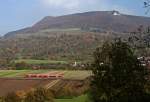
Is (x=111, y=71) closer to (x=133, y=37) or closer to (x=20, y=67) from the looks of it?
(x=133, y=37)

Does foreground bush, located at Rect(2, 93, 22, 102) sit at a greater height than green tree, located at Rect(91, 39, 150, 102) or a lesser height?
lesser

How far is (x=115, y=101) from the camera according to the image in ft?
93.2

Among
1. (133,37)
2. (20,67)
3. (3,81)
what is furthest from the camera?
(20,67)

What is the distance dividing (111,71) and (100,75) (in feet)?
3.30

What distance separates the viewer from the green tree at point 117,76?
2869cm

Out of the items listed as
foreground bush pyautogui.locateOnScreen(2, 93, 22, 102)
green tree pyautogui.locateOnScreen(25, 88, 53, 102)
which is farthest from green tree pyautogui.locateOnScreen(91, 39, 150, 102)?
foreground bush pyautogui.locateOnScreen(2, 93, 22, 102)

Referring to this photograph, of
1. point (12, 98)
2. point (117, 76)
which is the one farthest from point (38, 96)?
point (117, 76)

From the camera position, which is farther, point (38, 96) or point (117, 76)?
point (38, 96)

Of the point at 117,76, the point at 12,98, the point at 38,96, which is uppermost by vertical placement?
the point at 117,76

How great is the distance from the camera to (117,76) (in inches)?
1138

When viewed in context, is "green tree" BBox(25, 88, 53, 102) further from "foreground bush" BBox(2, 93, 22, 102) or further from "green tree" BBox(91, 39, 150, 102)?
"green tree" BBox(91, 39, 150, 102)

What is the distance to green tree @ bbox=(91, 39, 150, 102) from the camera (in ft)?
94.1

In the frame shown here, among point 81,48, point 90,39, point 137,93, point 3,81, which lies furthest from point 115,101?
point 90,39

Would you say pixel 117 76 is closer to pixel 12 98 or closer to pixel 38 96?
pixel 38 96
